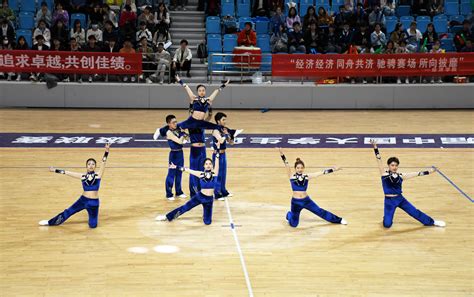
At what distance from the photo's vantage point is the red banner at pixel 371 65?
25.5 metres

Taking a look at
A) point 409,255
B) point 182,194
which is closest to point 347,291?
point 409,255

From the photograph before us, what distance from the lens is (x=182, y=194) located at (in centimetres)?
1582

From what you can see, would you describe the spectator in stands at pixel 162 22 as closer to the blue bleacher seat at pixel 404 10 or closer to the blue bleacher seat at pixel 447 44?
the blue bleacher seat at pixel 404 10

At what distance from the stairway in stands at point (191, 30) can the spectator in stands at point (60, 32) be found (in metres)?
3.58

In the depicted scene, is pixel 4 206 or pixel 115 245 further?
pixel 4 206

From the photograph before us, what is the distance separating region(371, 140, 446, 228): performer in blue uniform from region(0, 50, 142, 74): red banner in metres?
13.3

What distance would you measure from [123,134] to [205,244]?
30.5 feet

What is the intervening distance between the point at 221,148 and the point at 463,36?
14.6 meters

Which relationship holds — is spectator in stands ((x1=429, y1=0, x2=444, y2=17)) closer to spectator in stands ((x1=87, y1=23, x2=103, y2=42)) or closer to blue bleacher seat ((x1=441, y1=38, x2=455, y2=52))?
blue bleacher seat ((x1=441, y1=38, x2=455, y2=52))

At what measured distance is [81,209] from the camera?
536 inches

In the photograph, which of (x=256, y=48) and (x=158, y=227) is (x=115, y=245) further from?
(x=256, y=48)

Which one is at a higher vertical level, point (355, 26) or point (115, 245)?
point (355, 26)

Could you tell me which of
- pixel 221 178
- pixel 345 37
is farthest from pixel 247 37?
pixel 221 178

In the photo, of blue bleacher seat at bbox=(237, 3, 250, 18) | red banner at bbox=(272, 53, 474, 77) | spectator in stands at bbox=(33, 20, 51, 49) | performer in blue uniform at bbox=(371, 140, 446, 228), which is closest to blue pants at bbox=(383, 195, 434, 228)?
performer in blue uniform at bbox=(371, 140, 446, 228)
